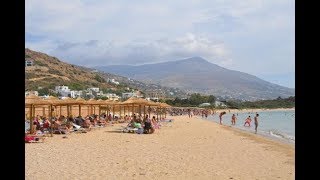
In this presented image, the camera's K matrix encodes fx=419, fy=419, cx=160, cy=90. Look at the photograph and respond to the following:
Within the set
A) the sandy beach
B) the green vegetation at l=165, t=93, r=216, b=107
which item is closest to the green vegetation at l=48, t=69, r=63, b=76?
the green vegetation at l=165, t=93, r=216, b=107

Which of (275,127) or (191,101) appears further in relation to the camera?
(191,101)

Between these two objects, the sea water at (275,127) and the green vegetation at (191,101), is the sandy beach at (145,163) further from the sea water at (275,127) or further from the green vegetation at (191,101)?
the green vegetation at (191,101)

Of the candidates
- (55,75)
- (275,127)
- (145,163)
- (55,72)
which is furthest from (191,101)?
(145,163)

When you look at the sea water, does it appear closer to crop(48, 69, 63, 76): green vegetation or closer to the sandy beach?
the sandy beach

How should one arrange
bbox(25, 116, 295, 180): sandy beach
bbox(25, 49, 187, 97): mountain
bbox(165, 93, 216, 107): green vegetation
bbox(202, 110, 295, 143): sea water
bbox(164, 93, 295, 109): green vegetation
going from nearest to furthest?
bbox(25, 116, 295, 180): sandy beach < bbox(202, 110, 295, 143): sea water < bbox(25, 49, 187, 97): mountain < bbox(165, 93, 216, 107): green vegetation < bbox(164, 93, 295, 109): green vegetation

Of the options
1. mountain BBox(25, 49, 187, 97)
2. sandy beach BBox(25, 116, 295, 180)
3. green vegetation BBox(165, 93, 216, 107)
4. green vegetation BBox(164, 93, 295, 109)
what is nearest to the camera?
sandy beach BBox(25, 116, 295, 180)

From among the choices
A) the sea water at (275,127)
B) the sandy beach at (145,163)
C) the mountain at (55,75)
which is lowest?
the sea water at (275,127)

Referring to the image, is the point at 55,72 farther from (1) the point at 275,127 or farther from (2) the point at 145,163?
(2) the point at 145,163

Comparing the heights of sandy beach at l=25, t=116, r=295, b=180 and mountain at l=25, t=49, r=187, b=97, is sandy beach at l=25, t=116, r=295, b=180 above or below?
below

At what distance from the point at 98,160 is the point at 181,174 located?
257cm

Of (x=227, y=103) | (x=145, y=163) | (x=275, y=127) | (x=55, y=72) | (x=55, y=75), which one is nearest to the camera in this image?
(x=145, y=163)

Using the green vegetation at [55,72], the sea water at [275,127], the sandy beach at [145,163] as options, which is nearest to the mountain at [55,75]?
the green vegetation at [55,72]
